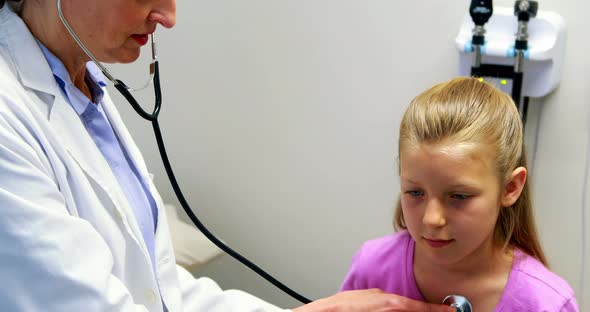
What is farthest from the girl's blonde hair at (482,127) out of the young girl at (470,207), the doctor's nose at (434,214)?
the doctor's nose at (434,214)

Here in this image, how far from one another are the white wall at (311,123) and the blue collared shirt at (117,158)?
2.43 ft

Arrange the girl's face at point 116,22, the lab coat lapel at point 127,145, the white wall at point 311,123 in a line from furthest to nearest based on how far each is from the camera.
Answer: the white wall at point 311,123
the lab coat lapel at point 127,145
the girl's face at point 116,22

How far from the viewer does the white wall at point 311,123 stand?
1616 mm

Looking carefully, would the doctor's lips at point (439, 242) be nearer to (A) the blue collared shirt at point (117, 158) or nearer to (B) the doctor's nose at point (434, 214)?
(B) the doctor's nose at point (434, 214)

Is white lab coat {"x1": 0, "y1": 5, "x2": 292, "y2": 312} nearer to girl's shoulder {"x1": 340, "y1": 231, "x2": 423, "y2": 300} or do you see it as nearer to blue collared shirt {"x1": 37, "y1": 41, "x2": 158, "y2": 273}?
blue collared shirt {"x1": 37, "y1": 41, "x2": 158, "y2": 273}

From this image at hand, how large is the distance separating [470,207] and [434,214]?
6cm

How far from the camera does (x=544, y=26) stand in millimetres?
1495

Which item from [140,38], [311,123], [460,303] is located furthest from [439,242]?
[311,123]

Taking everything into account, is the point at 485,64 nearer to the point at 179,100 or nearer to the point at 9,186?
the point at 179,100

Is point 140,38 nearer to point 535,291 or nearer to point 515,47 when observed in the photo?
point 535,291

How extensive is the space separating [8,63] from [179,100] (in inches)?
42.8

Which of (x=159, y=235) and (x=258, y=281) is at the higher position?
(x=159, y=235)

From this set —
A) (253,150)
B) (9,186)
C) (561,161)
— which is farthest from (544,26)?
(9,186)

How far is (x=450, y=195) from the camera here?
1062 millimetres
